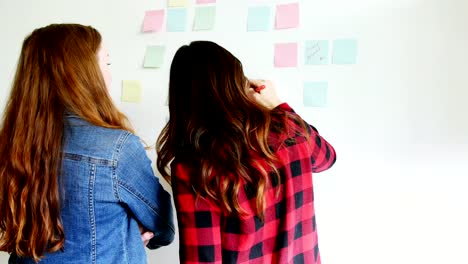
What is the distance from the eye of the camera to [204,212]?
78cm

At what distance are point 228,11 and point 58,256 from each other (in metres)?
0.91

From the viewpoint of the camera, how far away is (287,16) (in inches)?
44.7

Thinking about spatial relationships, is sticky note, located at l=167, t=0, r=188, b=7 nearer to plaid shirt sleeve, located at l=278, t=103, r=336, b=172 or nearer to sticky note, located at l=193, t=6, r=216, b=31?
sticky note, located at l=193, t=6, r=216, b=31

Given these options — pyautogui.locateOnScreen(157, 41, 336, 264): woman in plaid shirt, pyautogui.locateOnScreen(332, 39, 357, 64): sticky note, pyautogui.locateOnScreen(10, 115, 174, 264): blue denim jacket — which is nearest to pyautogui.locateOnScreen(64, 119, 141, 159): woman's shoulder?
pyautogui.locateOnScreen(10, 115, 174, 264): blue denim jacket

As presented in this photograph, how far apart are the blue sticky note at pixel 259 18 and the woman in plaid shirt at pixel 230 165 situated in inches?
15.6

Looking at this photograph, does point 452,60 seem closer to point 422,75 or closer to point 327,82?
point 422,75

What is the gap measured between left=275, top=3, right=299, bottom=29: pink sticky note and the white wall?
3 centimetres

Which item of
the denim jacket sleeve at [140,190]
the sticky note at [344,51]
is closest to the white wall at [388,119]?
the sticky note at [344,51]

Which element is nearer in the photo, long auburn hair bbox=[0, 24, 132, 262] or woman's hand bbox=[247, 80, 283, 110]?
long auburn hair bbox=[0, 24, 132, 262]

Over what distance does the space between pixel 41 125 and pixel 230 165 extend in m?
0.42

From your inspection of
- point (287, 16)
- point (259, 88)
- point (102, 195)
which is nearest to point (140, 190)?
point (102, 195)

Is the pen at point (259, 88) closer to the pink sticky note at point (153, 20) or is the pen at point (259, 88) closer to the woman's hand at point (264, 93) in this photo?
the woman's hand at point (264, 93)

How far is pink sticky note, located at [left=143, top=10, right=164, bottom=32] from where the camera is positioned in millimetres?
1295

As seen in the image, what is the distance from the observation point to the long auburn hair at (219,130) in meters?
0.76
